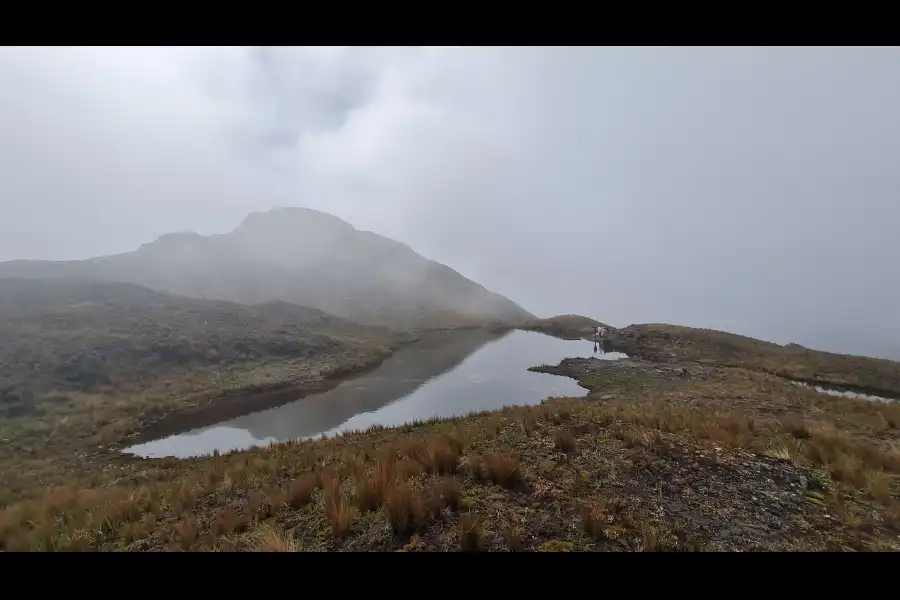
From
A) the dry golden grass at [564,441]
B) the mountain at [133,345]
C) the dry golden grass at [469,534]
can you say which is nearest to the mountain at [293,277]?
the mountain at [133,345]

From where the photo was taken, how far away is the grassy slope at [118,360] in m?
16.7

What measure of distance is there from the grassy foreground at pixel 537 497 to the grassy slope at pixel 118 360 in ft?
26.7

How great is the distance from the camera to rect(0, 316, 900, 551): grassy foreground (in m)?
4.55

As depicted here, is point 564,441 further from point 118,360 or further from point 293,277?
point 293,277

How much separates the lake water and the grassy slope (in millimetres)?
3862

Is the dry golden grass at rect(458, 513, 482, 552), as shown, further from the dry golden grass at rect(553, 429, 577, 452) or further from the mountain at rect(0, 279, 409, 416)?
the mountain at rect(0, 279, 409, 416)

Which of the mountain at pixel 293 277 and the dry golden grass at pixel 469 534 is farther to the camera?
the mountain at pixel 293 277

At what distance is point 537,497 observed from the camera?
5387 mm

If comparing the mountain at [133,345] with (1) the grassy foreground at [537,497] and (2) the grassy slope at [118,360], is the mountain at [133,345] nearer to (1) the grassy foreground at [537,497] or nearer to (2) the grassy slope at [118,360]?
(2) the grassy slope at [118,360]

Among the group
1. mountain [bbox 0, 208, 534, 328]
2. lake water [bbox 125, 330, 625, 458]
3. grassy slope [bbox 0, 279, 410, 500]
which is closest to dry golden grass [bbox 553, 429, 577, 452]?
lake water [bbox 125, 330, 625, 458]

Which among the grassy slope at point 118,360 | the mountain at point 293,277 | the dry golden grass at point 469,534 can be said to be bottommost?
the grassy slope at point 118,360

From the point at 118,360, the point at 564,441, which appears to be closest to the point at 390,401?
the point at 564,441
